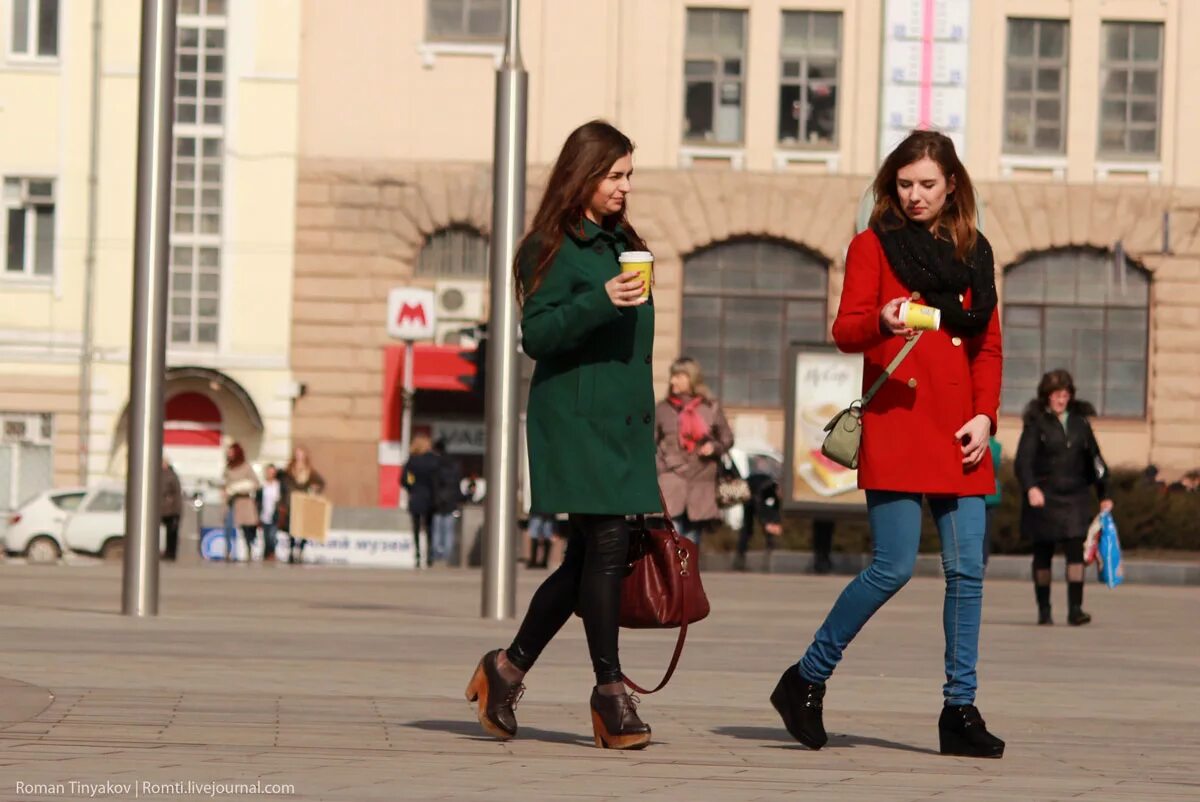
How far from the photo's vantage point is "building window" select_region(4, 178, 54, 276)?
145ft

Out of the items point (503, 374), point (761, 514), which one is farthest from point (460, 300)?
point (503, 374)

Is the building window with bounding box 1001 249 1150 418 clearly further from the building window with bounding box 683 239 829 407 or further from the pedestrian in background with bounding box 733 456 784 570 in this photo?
the pedestrian in background with bounding box 733 456 784 570

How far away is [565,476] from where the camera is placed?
8250 millimetres

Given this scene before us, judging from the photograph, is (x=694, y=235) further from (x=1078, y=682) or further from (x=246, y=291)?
(x=1078, y=682)

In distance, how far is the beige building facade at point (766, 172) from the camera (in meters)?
43.4

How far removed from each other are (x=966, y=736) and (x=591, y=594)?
121 cm

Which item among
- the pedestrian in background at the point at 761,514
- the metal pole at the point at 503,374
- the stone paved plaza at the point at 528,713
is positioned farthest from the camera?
the pedestrian in background at the point at 761,514

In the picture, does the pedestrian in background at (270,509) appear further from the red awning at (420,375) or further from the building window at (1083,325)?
the building window at (1083,325)

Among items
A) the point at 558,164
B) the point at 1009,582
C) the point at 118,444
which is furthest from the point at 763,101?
the point at 558,164

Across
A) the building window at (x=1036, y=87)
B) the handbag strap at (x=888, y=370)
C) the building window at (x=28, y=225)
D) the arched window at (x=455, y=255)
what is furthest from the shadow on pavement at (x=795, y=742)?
the building window at (x=28, y=225)

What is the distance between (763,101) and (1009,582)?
58.8ft

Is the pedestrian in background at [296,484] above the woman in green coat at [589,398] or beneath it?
beneath

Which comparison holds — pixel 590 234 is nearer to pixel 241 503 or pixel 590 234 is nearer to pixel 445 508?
pixel 445 508

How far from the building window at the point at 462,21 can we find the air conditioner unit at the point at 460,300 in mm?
4158
